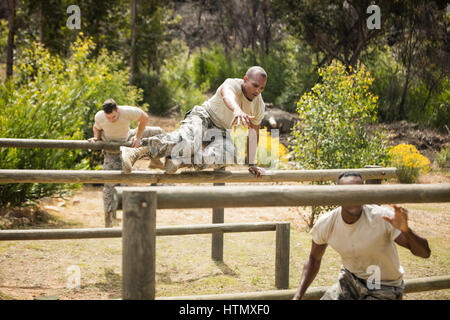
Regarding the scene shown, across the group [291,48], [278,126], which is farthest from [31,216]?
[291,48]

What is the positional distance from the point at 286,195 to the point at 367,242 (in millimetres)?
790

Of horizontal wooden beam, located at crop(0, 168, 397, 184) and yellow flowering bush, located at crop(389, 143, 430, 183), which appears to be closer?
horizontal wooden beam, located at crop(0, 168, 397, 184)

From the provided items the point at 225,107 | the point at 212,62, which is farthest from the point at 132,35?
the point at 225,107

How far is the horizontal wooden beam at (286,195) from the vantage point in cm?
223

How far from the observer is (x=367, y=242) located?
2842mm

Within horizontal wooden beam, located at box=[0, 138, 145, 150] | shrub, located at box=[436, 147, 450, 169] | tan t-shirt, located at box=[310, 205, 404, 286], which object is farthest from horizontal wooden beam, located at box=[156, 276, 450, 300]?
shrub, located at box=[436, 147, 450, 169]

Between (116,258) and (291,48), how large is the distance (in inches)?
639

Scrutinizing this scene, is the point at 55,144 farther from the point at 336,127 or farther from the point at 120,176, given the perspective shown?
the point at 336,127

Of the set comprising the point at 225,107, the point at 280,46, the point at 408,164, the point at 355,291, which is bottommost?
the point at 355,291

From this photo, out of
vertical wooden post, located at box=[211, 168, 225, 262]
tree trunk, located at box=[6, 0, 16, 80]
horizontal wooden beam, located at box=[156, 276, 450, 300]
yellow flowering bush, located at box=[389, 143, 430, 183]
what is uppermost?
tree trunk, located at box=[6, 0, 16, 80]

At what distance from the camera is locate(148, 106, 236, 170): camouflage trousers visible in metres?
4.02

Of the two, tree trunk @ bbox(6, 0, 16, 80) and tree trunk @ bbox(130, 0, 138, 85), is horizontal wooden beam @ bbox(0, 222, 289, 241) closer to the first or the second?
tree trunk @ bbox(6, 0, 16, 80)

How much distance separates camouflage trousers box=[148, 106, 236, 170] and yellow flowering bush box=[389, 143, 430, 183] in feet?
22.1

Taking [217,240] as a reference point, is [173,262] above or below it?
below
